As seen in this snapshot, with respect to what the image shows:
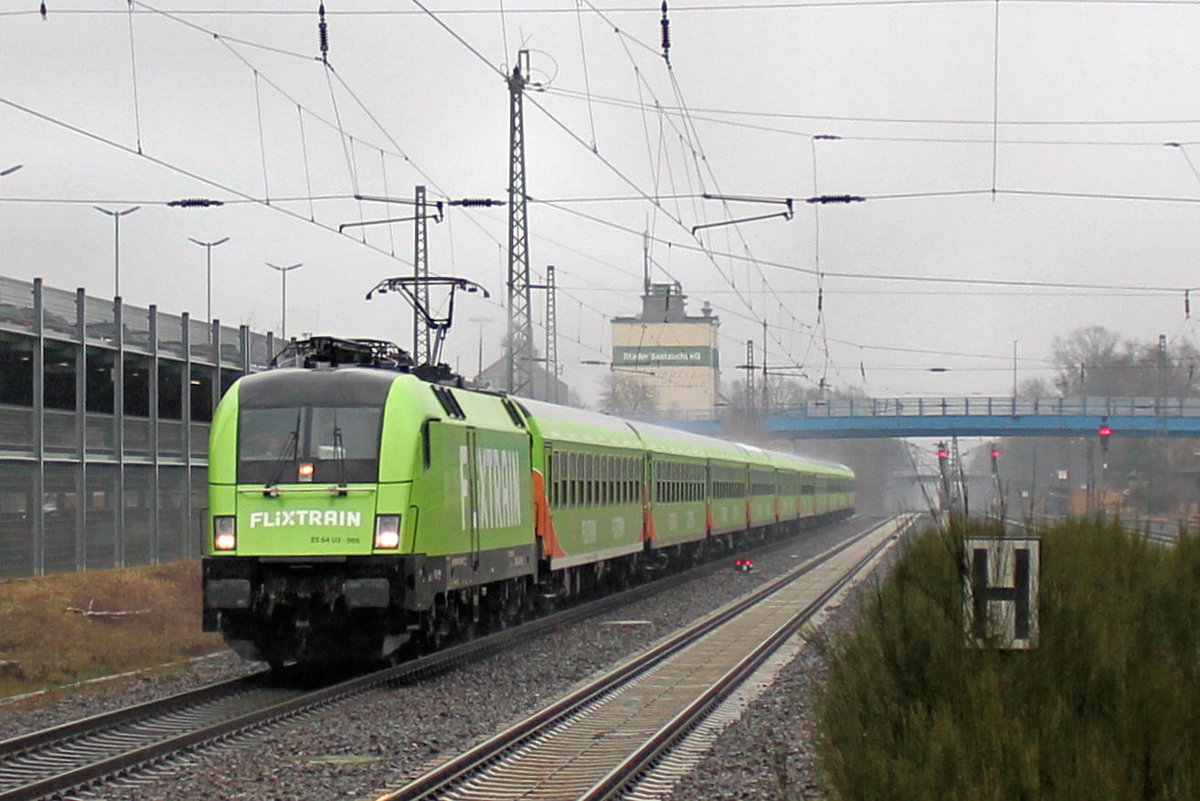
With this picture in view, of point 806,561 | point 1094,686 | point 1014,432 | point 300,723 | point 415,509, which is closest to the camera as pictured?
point 1094,686

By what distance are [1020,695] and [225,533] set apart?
32.5 ft

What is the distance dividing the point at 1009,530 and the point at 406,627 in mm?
6563

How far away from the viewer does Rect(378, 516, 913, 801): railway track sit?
11.1 m

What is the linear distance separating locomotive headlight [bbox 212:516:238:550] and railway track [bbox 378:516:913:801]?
3.99 meters

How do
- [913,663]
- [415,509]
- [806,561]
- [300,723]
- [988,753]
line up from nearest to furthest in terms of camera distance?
[988,753] → [913,663] → [300,723] → [415,509] → [806,561]

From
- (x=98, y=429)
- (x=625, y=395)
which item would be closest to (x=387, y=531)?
(x=98, y=429)

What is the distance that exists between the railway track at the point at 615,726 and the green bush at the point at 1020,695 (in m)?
1.81

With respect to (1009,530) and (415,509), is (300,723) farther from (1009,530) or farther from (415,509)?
(1009,530)

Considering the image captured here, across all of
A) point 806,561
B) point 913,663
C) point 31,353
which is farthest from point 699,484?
point 913,663

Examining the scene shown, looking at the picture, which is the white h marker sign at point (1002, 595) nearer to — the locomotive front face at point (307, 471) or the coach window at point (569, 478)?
the locomotive front face at point (307, 471)

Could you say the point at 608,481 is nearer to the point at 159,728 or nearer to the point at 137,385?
the point at 137,385

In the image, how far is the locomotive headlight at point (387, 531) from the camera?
16359 millimetres

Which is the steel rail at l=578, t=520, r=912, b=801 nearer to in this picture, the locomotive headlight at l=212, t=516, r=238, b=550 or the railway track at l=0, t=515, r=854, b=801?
the railway track at l=0, t=515, r=854, b=801

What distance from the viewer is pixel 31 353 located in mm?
27219
